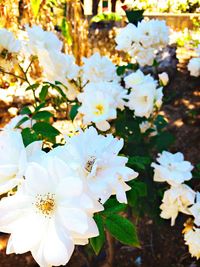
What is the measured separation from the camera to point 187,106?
331 cm

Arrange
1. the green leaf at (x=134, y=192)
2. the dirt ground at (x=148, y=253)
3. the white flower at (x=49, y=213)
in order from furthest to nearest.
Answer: the dirt ground at (x=148, y=253) < the green leaf at (x=134, y=192) < the white flower at (x=49, y=213)

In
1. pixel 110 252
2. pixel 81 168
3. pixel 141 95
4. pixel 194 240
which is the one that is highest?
pixel 81 168

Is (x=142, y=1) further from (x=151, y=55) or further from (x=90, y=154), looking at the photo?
(x=90, y=154)

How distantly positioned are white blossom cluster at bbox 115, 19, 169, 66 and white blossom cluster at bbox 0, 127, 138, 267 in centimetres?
90

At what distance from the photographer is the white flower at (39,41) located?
4.19ft

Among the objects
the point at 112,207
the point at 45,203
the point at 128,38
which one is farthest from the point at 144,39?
the point at 45,203

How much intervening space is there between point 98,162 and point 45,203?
12cm

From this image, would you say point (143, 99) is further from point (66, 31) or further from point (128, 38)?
point (66, 31)

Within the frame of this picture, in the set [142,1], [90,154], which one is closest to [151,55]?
[142,1]

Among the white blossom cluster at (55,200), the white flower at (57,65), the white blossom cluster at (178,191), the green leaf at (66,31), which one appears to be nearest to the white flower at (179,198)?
the white blossom cluster at (178,191)

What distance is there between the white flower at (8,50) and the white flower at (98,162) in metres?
0.53

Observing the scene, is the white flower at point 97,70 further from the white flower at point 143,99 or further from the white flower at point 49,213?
the white flower at point 49,213

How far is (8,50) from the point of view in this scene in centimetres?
116

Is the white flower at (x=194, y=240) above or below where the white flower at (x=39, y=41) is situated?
below
